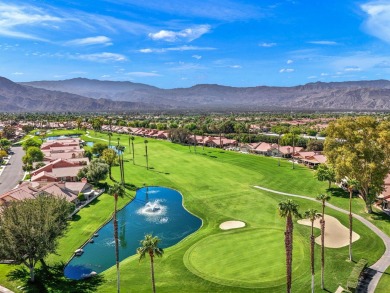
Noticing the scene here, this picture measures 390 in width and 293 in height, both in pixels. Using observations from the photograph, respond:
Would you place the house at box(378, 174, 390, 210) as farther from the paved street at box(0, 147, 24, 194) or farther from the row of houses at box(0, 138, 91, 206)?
the paved street at box(0, 147, 24, 194)

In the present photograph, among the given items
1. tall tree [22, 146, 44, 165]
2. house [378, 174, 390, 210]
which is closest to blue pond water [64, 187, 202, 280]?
house [378, 174, 390, 210]

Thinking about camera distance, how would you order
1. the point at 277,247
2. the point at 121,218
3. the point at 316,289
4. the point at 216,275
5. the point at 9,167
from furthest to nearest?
the point at 9,167 < the point at 121,218 < the point at 277,247 < the point at 216,275 < the point at 316,289

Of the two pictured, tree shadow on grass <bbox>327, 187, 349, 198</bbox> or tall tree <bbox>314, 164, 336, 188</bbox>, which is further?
tall tree <bbox>314, 164, 336, 188</bbox>

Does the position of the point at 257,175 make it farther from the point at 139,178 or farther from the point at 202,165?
the point at 139,178

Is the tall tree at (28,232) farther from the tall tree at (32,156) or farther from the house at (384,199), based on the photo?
the tall tree at (32,156)

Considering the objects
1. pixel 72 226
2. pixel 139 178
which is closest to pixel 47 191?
pixel 72 226
